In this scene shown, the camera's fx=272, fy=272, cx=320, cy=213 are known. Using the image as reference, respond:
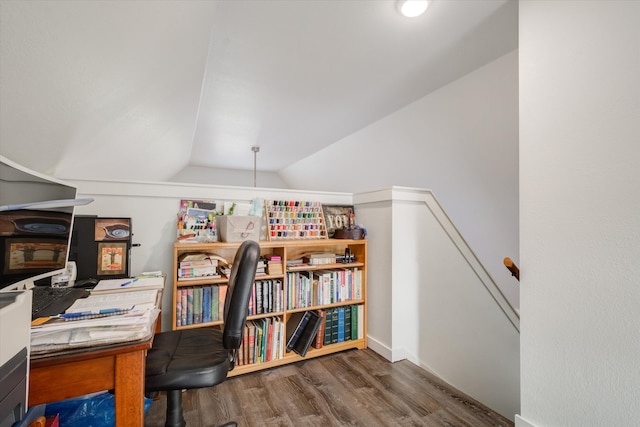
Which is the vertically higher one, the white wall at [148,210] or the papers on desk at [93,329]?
the white wall at [148,210]

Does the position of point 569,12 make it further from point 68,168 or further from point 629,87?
point 68,168

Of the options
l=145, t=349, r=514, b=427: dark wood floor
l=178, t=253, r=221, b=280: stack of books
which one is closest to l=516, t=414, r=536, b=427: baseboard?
l=145, t=349, r=514, b=427: dark wood floor

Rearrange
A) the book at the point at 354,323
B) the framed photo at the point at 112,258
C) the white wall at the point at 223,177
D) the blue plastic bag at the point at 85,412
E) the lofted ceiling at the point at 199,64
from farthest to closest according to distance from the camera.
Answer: the white wall at the point at 223,177 → the book at the point at 354,323 → the framed photo at the point at 112,258 → the blue plastic bag at the point at 85,412 → the lofted ceiling at the point at 199,64

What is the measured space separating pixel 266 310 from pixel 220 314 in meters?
0.32

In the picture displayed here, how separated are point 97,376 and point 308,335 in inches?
61.0

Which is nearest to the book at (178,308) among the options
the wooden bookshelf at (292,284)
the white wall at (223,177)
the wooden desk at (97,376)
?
the wooden bookshelf at (292,284)

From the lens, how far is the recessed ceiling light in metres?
1.42

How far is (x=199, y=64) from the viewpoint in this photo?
1851 millimetres

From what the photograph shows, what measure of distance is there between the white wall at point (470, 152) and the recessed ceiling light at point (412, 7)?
81 cm

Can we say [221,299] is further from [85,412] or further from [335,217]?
[335,217]

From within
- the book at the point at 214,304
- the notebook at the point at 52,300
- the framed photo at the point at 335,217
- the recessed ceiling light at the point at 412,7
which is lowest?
the book at the point at 214,304

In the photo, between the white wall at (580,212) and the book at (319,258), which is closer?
the white wall at (580,212)

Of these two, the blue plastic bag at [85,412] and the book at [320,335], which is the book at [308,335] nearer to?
the book at [320,335]

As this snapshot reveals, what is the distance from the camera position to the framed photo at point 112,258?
5.16ft
